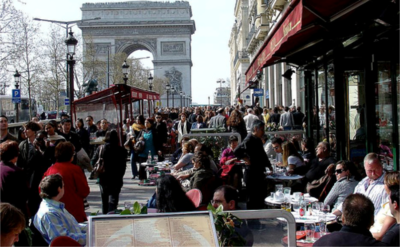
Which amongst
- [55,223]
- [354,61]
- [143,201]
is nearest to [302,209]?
[55,223]

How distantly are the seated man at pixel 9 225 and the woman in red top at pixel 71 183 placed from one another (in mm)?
2912

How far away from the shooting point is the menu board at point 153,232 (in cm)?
311

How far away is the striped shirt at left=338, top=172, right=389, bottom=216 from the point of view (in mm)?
5797

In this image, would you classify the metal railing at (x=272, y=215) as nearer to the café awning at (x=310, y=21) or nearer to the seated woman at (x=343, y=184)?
the café awning at (x=310, y=21)

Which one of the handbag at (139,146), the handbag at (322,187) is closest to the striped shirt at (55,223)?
the handbag at (322,187)

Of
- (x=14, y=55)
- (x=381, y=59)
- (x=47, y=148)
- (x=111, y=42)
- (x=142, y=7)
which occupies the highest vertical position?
(x=142, y=7)

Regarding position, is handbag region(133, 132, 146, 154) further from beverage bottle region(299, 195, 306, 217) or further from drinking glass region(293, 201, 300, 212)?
beverage bottle region(299, 195, 306, 217)

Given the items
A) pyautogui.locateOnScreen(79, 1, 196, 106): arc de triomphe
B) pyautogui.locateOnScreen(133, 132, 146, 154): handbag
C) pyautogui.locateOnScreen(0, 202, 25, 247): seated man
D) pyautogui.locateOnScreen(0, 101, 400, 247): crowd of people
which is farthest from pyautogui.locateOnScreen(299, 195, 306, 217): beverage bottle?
pyautogui.locateOnScreen(79, 1, 196, 106): arc de triomphe

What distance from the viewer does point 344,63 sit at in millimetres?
9938

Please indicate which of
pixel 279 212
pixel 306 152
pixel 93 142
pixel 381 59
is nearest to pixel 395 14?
pixel 381 59

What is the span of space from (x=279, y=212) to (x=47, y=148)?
18.4ft

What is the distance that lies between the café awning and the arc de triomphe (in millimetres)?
78731

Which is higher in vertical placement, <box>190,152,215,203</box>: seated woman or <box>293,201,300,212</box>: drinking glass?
<box>190,152,215,203</box>: seated woman

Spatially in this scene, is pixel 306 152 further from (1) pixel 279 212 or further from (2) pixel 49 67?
(2) pixel 49 67
